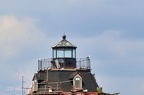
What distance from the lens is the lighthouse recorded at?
296ft

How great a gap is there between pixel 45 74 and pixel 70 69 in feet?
9.87

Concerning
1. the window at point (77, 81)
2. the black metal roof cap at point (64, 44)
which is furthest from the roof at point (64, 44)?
the window at point (77, 81)

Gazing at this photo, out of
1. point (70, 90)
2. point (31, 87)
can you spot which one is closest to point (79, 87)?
point (70, 90)

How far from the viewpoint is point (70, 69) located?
91562 millimetres

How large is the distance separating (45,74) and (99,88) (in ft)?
21.7

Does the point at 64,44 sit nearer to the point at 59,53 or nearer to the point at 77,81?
the point at 59,53

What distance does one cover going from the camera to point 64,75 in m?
91.3

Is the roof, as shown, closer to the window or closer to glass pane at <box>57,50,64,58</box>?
glass pane at <box>57,50,64,58</box>

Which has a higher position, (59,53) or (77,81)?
(59,53)

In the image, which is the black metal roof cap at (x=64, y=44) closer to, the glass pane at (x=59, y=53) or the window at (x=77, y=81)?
the glass pane at (x=59, y=53)

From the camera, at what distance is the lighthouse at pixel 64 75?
296 ft

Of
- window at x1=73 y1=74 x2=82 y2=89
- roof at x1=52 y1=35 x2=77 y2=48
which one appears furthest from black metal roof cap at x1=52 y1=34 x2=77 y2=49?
window at x1=73 y1=74 x2=82 y2=89

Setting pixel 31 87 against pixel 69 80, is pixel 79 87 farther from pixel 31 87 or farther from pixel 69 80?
pixel 31 87

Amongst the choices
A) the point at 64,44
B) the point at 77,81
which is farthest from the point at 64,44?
the point at 77,81
